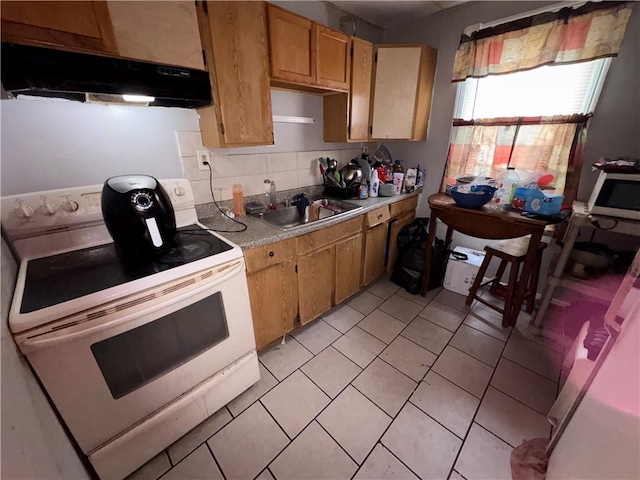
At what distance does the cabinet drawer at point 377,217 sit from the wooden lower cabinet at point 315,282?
41cm

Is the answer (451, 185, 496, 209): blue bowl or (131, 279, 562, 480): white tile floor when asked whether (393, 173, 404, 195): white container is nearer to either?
(451, 185, 496, 209): blue bowl

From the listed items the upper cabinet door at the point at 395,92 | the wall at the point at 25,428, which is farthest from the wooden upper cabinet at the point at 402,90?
the wall at the point at 25,428

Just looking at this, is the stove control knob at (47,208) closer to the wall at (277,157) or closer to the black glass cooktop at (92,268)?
the black glass cooktop at (92,268)

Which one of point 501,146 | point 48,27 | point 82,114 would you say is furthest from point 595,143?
point 82,114

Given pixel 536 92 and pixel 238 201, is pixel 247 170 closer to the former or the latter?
pixel 238 201

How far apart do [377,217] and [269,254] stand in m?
1.07

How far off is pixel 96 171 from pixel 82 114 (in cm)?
27

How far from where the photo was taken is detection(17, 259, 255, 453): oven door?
84 cm

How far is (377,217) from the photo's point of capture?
214 cm

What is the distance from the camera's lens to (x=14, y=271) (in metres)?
1.03

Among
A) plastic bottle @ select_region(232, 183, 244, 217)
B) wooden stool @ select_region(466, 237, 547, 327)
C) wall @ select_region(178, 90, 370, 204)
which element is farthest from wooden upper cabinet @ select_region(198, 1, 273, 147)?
wooden stool @ select_region(466, 237, 547, 327)

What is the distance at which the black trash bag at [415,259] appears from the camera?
2.34 meters

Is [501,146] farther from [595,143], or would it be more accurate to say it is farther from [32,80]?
Result: [32,80]

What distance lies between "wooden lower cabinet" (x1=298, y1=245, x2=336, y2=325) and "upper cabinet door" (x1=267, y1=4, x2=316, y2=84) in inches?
45.9
